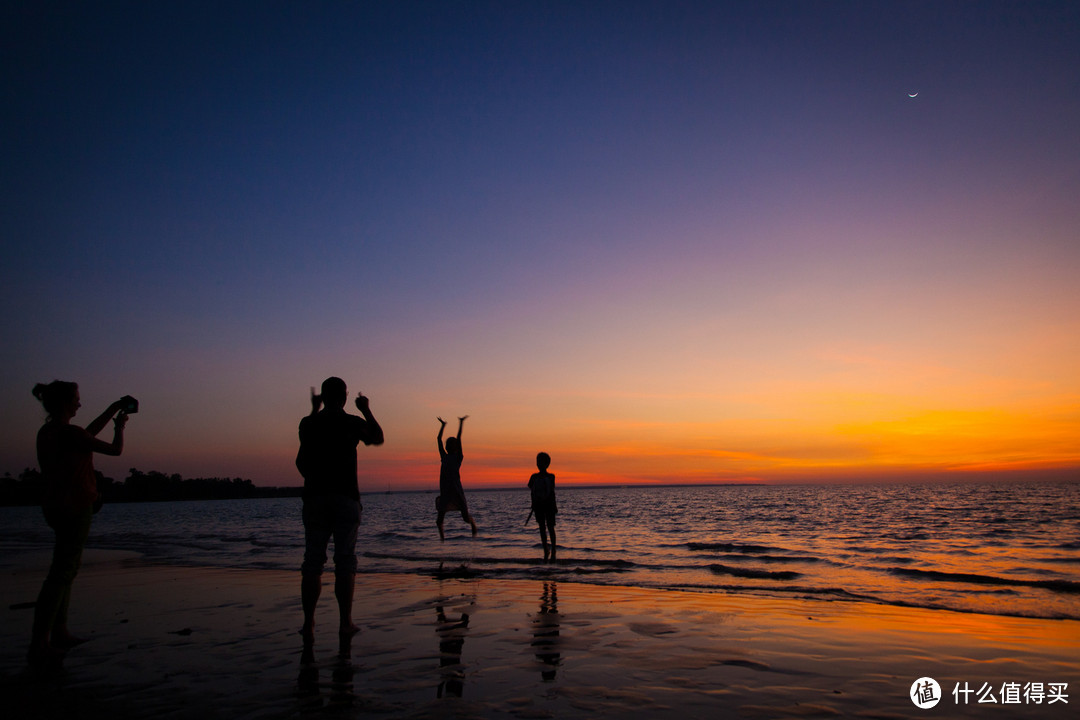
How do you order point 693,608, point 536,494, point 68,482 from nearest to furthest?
point 68,482 < point 693,608 < point 536,494

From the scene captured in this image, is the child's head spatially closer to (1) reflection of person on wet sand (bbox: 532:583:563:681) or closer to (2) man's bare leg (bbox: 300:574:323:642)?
(2) man's bare leg (bbox: 300:574:323:642)

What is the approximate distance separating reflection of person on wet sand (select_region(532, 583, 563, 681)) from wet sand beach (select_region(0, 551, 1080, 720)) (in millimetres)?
29

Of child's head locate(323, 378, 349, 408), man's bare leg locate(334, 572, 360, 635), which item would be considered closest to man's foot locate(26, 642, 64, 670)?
man's bare leg locate(334, 572, 360, 635)

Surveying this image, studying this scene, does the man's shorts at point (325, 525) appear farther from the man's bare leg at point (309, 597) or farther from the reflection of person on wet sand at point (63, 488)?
the reflection of person on wet sand at point (63, 488)

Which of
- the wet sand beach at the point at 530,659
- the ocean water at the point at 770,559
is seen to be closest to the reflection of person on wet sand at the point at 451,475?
the ocean water at the point at 770,559

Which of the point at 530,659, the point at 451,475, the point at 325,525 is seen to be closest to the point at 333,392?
the point at 325,525

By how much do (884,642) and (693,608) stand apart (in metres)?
2.40

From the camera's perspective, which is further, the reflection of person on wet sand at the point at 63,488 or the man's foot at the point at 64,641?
the man's foot at the point at 64,641

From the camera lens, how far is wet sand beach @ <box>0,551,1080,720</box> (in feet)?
12.4

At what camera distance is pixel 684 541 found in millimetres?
20172

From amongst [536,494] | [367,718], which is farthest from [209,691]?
[536,494]

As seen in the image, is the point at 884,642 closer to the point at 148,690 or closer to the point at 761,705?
the point at 761,705

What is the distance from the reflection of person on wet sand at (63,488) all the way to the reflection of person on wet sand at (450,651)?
10.2ft

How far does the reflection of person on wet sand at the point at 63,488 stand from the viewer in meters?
4.86
